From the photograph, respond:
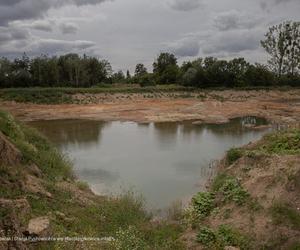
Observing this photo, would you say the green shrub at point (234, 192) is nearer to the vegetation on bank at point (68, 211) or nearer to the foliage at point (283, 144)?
the vegetation on bank at point (68, 211)

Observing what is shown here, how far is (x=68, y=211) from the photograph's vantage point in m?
11.0

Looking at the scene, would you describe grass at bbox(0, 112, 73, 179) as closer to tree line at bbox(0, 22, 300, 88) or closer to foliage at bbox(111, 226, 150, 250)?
foliage at bbox(111, 226, 150, 250)

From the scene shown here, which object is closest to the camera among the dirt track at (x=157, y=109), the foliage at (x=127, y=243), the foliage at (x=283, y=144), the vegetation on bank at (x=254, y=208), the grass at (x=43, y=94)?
the foliage at (x=127, y=243)

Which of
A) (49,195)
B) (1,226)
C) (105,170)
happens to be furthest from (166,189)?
(1,226)

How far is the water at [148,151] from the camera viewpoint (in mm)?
16984

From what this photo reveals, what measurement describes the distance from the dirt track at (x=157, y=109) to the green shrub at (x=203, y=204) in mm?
24610

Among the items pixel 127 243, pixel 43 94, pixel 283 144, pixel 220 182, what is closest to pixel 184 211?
pixel 220 182

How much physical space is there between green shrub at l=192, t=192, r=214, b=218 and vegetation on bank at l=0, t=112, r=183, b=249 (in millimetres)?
926

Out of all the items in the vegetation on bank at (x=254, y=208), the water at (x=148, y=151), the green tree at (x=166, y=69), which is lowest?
the water at (x=148, y=151)

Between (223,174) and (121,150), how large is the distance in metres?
11.2

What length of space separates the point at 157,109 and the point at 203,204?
3208cm

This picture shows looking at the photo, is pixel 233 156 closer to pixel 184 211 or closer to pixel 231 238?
pixel 184 211

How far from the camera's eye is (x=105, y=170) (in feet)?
64.6

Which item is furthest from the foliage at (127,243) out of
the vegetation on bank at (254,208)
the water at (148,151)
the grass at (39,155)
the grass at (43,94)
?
the grass at (43,94)
